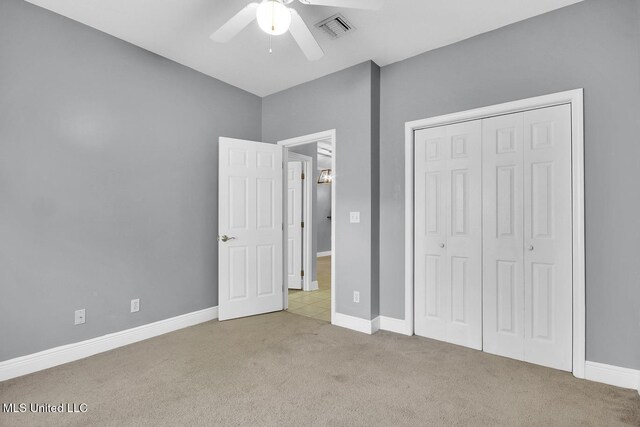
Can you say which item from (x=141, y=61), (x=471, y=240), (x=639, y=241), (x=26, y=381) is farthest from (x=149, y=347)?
(x=639, y=241)

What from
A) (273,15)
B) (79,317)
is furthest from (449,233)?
(79,317)

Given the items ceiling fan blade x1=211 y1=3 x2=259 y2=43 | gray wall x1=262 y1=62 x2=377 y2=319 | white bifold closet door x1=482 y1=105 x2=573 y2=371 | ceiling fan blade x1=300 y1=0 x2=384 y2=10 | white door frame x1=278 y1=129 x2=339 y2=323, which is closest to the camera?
ceiling fan blade x1=300 y1=0 x2=384 y2=10

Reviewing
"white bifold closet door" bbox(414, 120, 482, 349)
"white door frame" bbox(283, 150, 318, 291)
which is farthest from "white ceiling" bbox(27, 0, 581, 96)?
"white door frame" bbox(283, 150, 318, 291)

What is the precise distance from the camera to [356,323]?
3262mm

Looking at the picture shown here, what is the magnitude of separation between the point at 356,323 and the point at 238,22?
2839 millimetres

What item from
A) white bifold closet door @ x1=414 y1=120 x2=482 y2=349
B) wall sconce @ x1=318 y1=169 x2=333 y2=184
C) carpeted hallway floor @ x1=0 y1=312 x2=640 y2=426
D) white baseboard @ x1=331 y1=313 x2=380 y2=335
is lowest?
carpeted hallway floor @ x1=0 y1=312 x2=640 y2=426

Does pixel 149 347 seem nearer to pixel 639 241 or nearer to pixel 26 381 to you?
pixel 26 381

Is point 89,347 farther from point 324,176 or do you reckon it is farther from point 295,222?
point 324,176

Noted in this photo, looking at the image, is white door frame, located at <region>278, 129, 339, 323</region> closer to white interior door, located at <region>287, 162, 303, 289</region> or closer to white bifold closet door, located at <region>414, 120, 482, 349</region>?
white bifold closet door, located at <region>414, 120, 482, 349</region>

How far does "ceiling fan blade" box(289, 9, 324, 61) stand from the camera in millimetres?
1941

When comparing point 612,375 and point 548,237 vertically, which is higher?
point 548,237

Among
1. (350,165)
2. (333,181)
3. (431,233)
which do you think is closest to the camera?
(431,233)

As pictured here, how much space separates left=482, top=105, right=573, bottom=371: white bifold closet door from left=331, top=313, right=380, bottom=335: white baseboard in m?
1.01

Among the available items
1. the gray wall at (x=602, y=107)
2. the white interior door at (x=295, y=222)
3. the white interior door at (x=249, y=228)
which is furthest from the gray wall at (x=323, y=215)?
the gray wall at (x=602, y=107)
